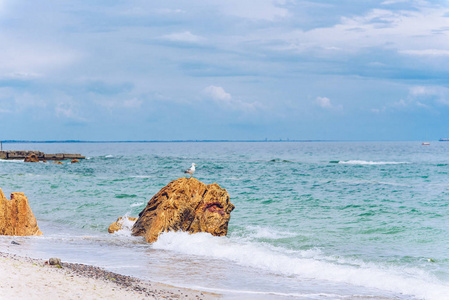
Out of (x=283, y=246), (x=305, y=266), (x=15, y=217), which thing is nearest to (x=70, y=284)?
(x=305, y=266)

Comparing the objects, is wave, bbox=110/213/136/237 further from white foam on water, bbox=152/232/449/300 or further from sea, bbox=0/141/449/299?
white foam on water, bbox=152/232/449/300

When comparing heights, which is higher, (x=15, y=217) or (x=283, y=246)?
(x=15, y=217)

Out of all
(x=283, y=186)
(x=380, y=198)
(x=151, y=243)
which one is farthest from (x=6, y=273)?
(x=283, y=186)

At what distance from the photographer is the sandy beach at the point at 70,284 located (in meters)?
8.74

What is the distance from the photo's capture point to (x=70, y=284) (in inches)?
375

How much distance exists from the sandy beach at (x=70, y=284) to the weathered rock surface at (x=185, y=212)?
5684mm

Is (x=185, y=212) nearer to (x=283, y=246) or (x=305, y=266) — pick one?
(x=283, y=246)

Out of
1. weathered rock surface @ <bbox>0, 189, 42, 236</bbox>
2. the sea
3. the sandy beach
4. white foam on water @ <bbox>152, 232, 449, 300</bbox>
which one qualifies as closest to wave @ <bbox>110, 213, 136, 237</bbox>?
the sea

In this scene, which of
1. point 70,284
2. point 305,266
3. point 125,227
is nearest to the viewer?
point 70,284

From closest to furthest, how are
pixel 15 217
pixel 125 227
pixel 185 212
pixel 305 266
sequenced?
pixel 305 266 → pixel 15 217 → pixel 185 212 → pixel 125 227

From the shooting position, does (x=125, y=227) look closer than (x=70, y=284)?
No

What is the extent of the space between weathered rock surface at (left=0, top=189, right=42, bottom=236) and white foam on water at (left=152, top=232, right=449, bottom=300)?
182 inches

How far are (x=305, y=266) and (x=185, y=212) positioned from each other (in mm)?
5690

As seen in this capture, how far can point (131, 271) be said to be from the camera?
1232cm
